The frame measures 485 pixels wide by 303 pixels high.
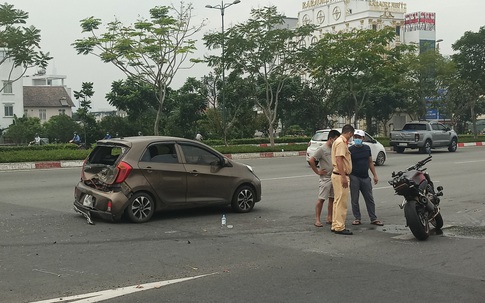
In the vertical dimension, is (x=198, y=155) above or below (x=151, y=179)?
above

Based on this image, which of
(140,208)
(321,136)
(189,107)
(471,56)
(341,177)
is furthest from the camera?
(189,107)

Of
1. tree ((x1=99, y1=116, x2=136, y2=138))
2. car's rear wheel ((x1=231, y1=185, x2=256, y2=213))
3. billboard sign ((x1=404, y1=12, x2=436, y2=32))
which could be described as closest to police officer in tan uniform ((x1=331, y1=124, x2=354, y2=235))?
car's rear wheel ((x1=231, y1=185, x2=256, y2=213))

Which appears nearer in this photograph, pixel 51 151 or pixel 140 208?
pixel 140 208

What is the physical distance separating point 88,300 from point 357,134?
5542 millimetres

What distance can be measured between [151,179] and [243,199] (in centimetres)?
209

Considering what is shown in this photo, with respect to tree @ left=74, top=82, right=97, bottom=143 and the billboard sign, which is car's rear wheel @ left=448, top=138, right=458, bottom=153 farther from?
the billboard sign

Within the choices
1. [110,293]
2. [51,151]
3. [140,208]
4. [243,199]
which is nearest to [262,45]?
[51,151]

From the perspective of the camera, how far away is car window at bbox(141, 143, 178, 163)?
396 inches

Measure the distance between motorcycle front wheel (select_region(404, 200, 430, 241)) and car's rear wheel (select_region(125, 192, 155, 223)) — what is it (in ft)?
13.7

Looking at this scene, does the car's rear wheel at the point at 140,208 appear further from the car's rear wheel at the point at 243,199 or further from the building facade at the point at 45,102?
the building facade at the point at 45,102

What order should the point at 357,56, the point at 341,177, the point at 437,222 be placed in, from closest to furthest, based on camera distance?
the point at 341,177 < the point at 437,222 < the point at 357,56

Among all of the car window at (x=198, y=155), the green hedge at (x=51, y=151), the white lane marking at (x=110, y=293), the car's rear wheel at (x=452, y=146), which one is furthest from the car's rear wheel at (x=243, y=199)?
the car's rear wheel at (x=452, y=146)

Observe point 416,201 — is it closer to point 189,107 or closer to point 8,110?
point 189,107

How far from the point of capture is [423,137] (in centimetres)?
3170
